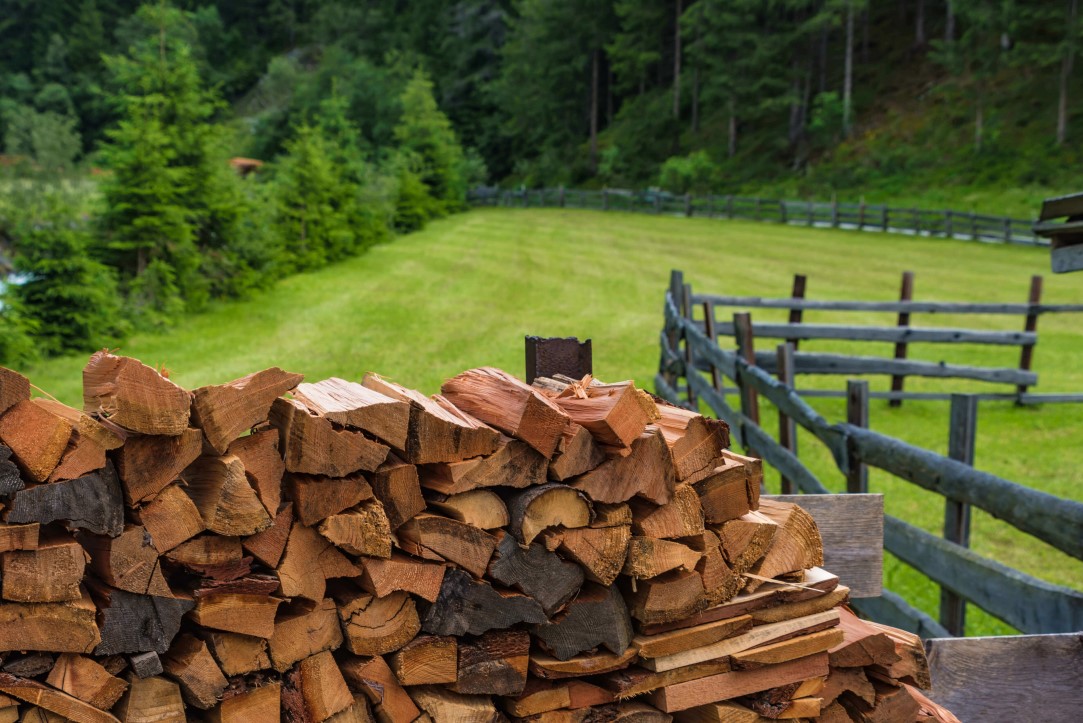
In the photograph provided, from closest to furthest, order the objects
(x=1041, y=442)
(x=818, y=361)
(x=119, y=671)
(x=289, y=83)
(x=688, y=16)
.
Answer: (x=119, y=671), (x=1041, y=442), (x=818, y=361), (x=688, y=16), (x=289, y=83)

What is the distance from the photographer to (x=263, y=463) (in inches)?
93.4

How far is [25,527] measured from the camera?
2.19 meters

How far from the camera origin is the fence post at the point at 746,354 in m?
8.09

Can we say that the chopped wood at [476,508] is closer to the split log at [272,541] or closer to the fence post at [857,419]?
the split log at [272,541]

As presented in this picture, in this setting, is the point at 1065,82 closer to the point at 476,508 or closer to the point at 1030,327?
the point at 1030,327

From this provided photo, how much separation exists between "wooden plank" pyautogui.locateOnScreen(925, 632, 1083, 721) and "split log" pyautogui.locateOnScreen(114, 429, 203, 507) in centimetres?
245

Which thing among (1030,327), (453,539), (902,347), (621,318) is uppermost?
(453,539)

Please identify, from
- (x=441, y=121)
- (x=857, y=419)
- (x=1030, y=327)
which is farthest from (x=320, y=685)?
(x=441, y=121)

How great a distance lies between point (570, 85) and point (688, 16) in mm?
13956

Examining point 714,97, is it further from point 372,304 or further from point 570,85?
point 372,304

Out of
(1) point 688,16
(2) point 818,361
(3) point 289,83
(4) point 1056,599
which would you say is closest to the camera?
(4) point 1056,599

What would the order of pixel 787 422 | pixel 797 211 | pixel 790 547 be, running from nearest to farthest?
1. pixel 790 547
2. pixel 787 422
3. pixel 797 211

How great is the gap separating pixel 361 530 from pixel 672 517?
0.89 meters

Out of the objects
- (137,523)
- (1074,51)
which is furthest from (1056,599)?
(1074,51)
